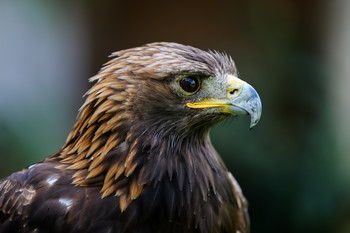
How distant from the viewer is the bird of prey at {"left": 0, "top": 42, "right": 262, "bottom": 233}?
2.58 m

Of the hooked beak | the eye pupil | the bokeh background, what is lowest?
the bokeh background

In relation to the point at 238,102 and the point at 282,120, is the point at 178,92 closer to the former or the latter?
the point at 238,102

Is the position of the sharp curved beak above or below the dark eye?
below

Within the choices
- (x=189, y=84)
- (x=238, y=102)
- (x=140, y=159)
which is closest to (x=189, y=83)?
(x=189, y=84)

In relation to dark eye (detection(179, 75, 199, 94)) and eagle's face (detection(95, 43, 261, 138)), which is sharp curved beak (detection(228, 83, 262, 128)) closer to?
eagle's face (detection(95, 43, 261, 138))

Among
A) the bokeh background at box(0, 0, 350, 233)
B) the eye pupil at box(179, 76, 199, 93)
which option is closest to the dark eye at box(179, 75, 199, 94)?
Result: the eye pupil at box(179, 76, 199, 93)

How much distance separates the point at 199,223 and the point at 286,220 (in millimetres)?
2681

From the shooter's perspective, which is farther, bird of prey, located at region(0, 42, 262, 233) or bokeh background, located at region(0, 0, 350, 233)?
bokeh background, located at region(0, 0, 350, 233)

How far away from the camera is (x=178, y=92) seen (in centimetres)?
270

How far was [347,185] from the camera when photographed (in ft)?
16.8

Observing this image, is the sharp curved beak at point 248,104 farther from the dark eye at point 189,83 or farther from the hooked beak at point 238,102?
the dark eye at point 189,83

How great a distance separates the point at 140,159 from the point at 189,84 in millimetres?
447

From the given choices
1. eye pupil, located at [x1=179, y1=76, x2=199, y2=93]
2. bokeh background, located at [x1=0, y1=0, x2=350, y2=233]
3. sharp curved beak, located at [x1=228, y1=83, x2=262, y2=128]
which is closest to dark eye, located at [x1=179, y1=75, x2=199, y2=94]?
eye pupil, located at [x1=179, y1=76, x2=199, y2=93]

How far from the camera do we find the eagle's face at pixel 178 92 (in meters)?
2.68
